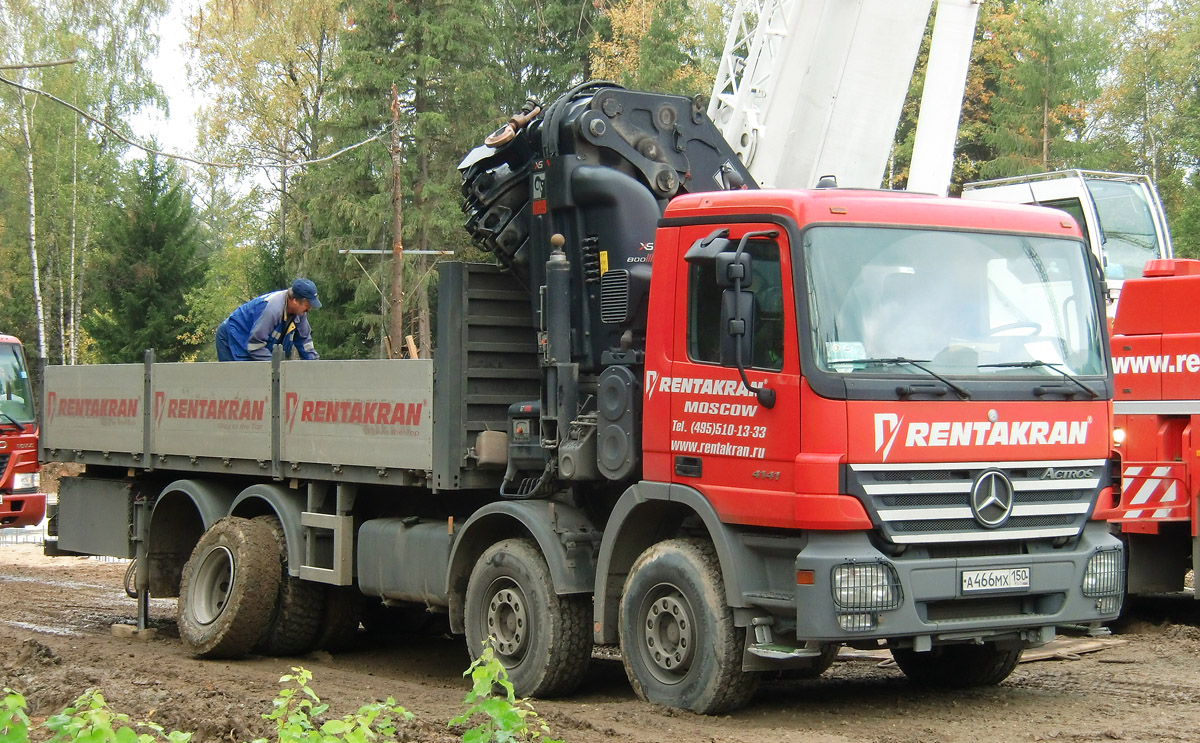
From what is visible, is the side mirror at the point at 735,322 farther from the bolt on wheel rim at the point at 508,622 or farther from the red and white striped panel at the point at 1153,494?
the red and white striped panel at the point at 1153,494

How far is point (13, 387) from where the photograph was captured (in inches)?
710

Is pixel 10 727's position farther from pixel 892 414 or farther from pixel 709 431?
pixel 892 414

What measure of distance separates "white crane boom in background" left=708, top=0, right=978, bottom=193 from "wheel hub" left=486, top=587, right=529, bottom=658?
4.10m

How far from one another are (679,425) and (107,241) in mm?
32644

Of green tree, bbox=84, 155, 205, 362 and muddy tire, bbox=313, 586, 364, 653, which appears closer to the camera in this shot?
muddy tire, bbox=313, 586, 364, 653

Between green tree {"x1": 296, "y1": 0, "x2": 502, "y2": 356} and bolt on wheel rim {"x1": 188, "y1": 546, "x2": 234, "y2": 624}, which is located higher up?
green tree {"x1": 296, "y1": 0, "x2": 502, "y2": 356}

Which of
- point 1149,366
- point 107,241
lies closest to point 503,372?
point 1149,366

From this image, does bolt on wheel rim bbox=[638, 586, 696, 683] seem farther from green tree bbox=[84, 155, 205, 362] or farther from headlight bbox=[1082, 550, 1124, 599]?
green tree bbox=[84, 155, 205, 362]

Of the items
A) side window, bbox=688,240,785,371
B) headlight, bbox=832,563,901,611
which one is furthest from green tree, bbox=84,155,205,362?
headlight, bbox=832,563,901,611

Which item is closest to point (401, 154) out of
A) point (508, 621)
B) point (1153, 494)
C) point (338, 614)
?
point (338, 614)

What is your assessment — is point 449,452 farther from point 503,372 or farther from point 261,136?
point 261,136

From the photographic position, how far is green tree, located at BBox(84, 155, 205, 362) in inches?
1415

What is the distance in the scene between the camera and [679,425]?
7621mm

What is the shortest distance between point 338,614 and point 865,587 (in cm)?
549
